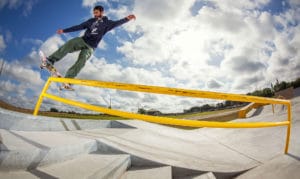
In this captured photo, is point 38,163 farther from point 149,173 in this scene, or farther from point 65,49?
point 65,49

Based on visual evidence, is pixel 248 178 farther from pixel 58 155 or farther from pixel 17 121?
pixel 17 121

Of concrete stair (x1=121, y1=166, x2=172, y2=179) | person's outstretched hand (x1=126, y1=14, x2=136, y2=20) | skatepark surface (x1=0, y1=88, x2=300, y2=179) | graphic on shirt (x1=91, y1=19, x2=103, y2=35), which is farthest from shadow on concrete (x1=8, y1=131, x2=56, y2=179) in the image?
person's outstretched hand (x1=126, y1=14, x2=136, y2=20)

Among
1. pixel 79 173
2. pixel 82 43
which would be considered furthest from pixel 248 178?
pixel 82 43

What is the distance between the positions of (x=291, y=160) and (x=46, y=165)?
3.24m

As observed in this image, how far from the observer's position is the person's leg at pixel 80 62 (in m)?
5.66

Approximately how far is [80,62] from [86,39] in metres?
0.75

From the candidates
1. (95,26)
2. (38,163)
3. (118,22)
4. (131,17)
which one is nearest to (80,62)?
(95,26)

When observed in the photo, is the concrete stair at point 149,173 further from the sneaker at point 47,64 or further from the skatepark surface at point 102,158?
the sneaker at point 47,64

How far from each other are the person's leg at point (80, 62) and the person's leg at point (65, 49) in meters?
Result: 0.26

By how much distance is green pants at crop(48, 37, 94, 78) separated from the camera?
5657mm

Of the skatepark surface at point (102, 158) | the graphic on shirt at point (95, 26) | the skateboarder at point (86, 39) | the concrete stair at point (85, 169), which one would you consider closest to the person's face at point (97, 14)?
the skateboarder at point (86, 39)

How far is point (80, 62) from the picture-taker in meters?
5.89

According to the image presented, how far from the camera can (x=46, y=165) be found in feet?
6.03

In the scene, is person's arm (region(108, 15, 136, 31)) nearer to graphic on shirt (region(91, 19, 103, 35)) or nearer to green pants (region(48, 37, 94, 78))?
graphic on shirt (region(91, 19, 103, 35))
